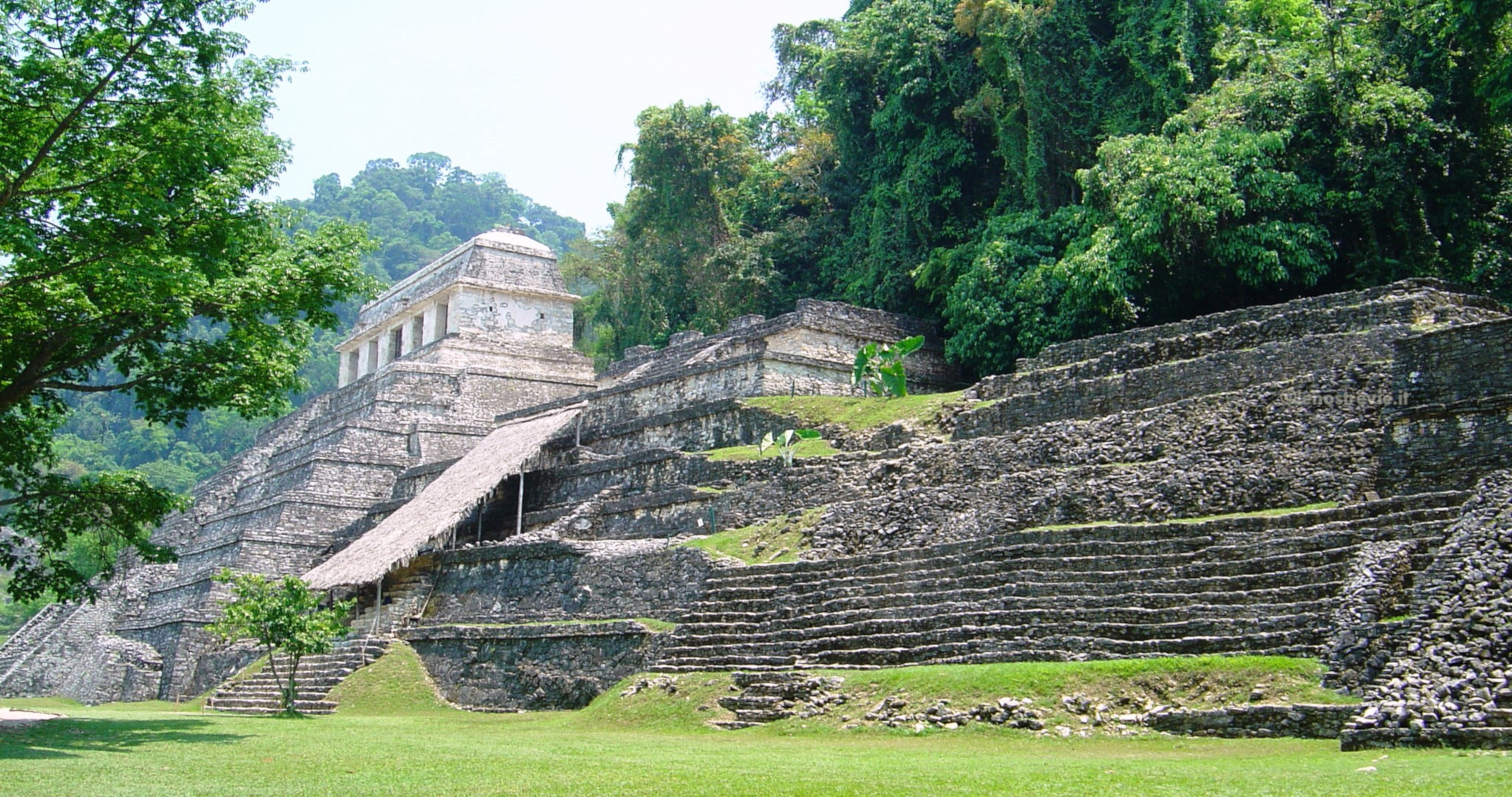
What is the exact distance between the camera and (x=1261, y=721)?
9953mm

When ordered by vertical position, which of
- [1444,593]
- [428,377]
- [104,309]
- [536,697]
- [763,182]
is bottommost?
[536,697]

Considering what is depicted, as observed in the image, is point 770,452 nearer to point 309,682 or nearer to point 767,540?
point 767,540

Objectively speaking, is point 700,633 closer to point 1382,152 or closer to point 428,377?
point 1382,152

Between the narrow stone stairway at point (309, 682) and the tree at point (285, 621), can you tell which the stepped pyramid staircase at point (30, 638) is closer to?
the narrow stone stairway at point (309, 682)

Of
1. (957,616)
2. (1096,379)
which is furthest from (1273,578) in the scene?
(1096,379)

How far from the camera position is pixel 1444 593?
33.5 feet

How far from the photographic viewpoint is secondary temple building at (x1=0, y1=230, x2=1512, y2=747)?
1144 cm

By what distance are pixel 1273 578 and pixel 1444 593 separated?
5.85 ft

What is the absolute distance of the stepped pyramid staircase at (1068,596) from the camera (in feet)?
38.1

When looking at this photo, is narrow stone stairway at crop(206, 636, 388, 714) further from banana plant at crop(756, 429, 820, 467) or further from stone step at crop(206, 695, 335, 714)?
banana plant at crop(756, 429, 820, 467)

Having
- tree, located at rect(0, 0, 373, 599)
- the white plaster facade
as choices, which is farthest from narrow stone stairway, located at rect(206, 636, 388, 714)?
the white plaster facade

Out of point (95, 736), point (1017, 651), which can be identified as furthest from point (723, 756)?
point (95, 736)

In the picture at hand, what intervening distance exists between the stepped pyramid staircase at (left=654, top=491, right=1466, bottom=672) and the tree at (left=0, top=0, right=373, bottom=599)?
5393mm

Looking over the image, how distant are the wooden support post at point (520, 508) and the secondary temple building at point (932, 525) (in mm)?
112
